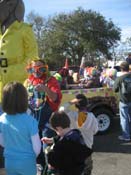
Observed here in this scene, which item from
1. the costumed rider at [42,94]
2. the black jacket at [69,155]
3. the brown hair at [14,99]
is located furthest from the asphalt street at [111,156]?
the brown hair at [14,99]

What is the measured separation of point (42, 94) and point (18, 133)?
1.39 metres

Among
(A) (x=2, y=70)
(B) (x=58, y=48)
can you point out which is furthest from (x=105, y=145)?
(B) (x=58, y=48)

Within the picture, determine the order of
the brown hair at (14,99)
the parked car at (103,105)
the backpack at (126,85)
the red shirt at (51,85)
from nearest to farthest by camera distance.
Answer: the brown hair at (14,99) < the red shirt at (51,85) < the backpack at (126,85) < the parked car at (103,105)

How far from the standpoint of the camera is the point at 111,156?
307 inches

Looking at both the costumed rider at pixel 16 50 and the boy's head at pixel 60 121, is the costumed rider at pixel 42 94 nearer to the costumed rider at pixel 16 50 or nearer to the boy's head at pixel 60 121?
the costumed rider at pixel 16 50

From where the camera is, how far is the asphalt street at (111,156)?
6879 mm

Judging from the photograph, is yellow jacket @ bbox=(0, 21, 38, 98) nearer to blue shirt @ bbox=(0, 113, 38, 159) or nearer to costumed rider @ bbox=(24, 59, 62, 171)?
costumed rider @ bbox=(24, 59, 62, 171)

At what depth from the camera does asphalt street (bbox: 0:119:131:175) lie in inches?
271

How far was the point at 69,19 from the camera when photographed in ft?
220

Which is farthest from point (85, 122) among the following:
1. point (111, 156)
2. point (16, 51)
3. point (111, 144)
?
point (111, 144)

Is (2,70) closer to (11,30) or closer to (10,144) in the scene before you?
(11,30)

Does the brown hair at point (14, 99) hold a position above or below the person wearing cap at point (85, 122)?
above

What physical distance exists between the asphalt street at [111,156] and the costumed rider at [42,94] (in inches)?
49.7

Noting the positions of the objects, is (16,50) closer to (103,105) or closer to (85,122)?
(85,122)
